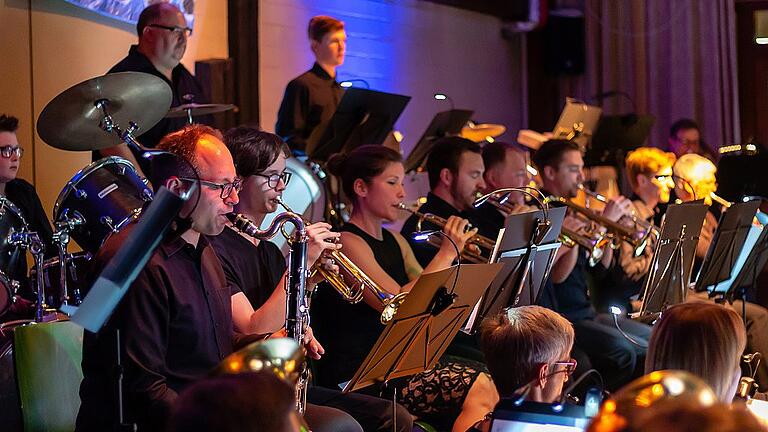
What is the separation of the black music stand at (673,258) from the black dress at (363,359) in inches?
29.1

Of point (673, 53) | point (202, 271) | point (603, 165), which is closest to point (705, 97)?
point (673, 53)

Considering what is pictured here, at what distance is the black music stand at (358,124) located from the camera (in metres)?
5.78

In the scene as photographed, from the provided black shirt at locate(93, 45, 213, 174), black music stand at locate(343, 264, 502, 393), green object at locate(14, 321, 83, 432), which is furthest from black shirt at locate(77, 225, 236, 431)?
black shirt at locate(93, 45, 213, 174)

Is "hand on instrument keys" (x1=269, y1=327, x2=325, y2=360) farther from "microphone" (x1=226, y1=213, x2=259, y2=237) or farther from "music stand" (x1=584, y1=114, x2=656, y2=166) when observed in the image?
"music stand" (x1=584, y1=114, x2=656, y2=166)

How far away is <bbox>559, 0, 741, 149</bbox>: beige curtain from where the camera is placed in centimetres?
912

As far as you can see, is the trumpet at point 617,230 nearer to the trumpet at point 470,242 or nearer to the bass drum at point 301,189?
the trumpet at point 470,242

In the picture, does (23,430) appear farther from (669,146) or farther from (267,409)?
(669,146)

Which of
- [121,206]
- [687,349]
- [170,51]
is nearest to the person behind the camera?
[687,349]

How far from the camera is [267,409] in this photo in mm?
1354

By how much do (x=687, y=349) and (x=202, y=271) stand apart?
131 centimetres

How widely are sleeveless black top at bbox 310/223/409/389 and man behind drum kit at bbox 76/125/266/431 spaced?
33.1 inches

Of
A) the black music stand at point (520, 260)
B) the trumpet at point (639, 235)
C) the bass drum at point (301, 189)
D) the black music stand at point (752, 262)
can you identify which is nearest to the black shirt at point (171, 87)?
the bass drum at point (301, 189)

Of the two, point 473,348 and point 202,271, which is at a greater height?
point 202,271

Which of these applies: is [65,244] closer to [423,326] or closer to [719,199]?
[423,326]
